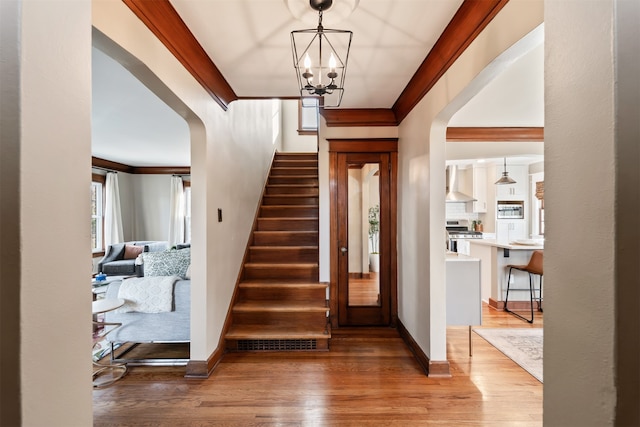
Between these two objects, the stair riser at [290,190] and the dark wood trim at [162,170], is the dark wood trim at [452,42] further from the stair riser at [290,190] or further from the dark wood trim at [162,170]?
the dark wood trim at [162,170]

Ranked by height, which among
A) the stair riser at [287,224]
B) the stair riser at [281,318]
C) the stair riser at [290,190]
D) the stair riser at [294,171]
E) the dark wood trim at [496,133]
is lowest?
the stair riser at [281,318]

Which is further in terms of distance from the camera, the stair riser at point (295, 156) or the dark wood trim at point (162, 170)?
the dark wood trim at point (162, 170)

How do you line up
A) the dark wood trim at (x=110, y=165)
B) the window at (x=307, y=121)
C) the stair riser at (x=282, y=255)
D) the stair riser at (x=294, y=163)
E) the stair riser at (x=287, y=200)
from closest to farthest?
the stair riser at (x=282, y=255)
the stair riser at (x=287, y=200)
the stair riser at (x=294, y=163)
the dark wood trim at (x=110, y=165)
the window at (x=307, y=121)

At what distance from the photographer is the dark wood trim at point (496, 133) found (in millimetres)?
4129

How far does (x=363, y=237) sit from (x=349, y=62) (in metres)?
1.97

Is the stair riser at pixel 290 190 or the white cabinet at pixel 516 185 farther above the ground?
the white cabinet at pixel 516 185

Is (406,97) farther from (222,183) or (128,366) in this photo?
(128,366)

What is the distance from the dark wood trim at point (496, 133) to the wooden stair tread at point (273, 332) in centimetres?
315

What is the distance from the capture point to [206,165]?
99.3 inches

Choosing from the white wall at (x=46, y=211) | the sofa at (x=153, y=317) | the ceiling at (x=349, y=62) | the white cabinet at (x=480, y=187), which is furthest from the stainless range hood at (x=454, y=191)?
the white wall at (x=46, y=211)

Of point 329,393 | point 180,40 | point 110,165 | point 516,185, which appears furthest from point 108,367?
point 516,185

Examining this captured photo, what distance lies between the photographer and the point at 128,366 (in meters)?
2.75

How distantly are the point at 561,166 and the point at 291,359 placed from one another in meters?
2.76

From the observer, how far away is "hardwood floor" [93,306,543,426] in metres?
2.07
